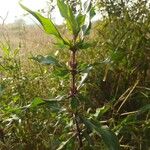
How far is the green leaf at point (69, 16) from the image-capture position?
1.16 meters

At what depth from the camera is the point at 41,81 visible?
205cm

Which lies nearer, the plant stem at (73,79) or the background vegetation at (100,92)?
the plant stem at (73,79)

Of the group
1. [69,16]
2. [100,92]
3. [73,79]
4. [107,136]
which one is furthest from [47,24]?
[100,92]

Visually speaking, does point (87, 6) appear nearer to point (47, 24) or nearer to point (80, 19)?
point (80, 19)

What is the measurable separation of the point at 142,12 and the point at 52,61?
1115mm

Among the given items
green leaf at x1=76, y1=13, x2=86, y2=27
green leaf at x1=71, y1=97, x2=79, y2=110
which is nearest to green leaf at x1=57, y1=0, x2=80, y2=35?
green leaf at x1=76, y1=13, x2=86, y2=27

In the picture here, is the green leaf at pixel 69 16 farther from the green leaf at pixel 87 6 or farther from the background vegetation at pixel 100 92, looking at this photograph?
the background vegetation at pixel 100 92

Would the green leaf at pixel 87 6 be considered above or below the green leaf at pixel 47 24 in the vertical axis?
above

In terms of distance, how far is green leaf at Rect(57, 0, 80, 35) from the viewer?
1163 millimetres

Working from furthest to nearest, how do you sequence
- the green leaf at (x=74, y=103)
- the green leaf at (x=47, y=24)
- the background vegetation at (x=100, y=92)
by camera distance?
1. the background vegetation at (x=100, y=92)
2. the green leaf at (x=74, y=103)
3. the green leaf at (x=47, y=24)

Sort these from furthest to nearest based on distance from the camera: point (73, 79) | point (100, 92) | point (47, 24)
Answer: point (100, 92)
point (73, 79)
point (47, 24)

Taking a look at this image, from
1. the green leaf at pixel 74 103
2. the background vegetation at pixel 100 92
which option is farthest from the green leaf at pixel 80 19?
the background vegetation at pixel 100 92

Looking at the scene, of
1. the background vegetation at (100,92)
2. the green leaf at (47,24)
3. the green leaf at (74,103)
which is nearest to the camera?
the green leaf at (47,24)

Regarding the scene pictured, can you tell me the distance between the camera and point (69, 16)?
46.5 inches
